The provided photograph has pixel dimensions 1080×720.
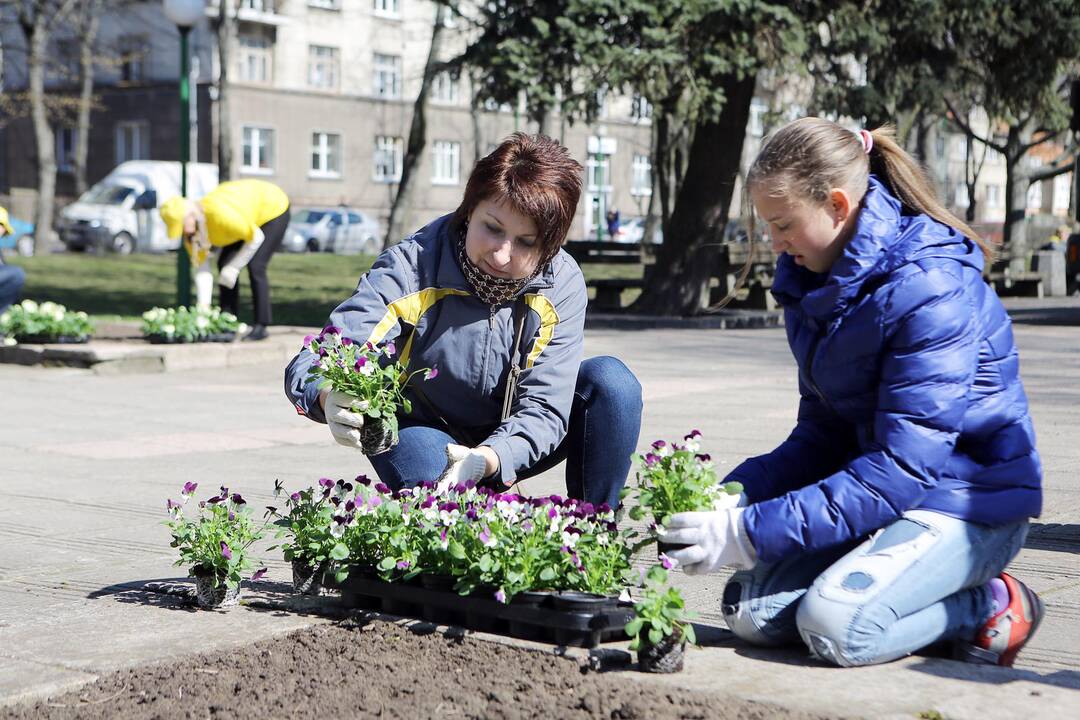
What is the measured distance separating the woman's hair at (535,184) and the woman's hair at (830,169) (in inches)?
27.4

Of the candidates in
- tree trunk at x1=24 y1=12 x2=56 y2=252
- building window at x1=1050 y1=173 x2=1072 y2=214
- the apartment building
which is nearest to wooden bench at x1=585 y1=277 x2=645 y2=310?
tree trunk at x1=24 y1=12 x2=56 y2=252

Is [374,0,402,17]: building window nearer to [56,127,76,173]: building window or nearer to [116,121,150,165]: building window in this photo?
[116,121,150,165]: building window

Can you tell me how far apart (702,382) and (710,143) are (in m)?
7.35

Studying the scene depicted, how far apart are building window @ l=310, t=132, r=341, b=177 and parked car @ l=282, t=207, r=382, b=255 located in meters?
6.25

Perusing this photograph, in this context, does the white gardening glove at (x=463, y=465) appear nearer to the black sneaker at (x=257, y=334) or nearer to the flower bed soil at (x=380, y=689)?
the flower bed soil at (x=380, y=689)

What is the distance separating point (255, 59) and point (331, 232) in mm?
9825

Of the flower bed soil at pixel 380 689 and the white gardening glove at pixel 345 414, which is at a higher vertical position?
the white gardening glove at pixel 345 414

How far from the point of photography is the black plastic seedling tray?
11.3 feet

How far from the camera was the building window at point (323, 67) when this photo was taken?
51.7m

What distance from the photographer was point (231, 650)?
137 inches

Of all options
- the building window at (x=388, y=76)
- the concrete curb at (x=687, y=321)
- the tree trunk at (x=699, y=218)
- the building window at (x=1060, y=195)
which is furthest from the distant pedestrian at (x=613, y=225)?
the building window at (x=1060, y=195)

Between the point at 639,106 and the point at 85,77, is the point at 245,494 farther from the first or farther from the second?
the point at 85,77

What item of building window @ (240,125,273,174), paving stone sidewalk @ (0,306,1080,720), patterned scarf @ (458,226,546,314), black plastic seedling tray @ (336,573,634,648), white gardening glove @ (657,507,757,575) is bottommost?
paving stone sidewalk @ (0,306,1080,720)

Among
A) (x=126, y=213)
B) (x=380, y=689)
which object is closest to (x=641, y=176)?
(x=126, y=213)
